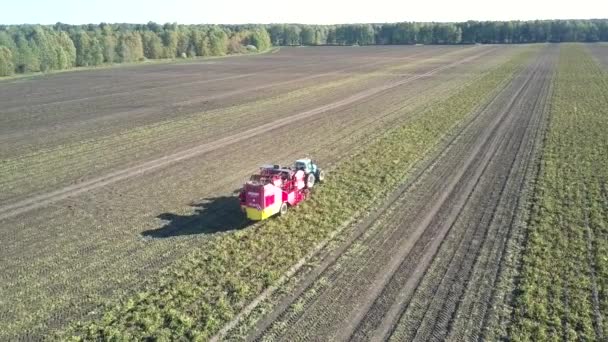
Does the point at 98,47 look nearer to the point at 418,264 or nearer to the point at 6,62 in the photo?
the point at 6,62

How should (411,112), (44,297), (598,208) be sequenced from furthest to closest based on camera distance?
(411,112) → (598,208) → (44,297)

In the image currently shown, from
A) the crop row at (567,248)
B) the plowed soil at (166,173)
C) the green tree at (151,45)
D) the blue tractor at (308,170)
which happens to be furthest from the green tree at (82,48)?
the crop row at (567,248)

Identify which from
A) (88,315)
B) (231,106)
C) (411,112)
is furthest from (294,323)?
(231,106)

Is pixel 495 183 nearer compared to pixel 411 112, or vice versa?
pixel 495 183

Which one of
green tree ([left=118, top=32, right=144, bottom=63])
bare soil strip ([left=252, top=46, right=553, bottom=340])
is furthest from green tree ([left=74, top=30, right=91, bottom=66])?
bare soil strip ([left=252, top=46, right=553, bottom=340])

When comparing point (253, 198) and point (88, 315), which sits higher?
point (253, 198)

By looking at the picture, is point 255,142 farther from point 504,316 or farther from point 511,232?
point 504,316

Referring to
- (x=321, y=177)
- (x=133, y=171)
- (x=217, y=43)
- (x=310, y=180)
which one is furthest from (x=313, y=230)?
(x=217, y=43)
